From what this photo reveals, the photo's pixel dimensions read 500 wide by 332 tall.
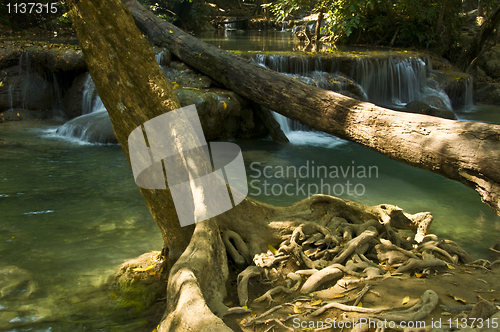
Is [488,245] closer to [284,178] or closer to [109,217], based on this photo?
[284,178]

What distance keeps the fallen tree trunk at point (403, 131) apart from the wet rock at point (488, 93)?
419 inches

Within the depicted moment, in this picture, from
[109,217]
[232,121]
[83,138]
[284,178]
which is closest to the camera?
[109,217]

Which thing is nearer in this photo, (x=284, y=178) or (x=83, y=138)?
(x=284, y=178)

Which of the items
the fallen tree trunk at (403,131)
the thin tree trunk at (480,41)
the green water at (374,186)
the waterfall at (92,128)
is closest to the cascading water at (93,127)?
Result: the waterfall at (92,128)

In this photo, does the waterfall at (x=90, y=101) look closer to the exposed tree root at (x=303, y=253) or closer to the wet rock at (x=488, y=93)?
the exposed tree root at (x=303, y=253)

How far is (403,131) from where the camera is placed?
3428 mm

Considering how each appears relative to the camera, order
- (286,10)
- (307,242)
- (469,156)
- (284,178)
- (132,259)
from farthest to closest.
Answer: (286,10), (284,178), (132,259), (307,242), (469,156)

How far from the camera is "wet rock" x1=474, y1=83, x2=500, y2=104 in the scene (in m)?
13.6

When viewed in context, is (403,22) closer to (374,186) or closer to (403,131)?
(374,186)

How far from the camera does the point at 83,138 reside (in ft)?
27.1

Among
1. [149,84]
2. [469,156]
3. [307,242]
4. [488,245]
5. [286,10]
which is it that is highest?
[286,10]

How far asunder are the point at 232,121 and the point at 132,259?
5.39 meters

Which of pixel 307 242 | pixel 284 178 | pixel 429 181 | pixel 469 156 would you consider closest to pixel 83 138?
pixel 284 178

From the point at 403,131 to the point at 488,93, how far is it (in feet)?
42.4
